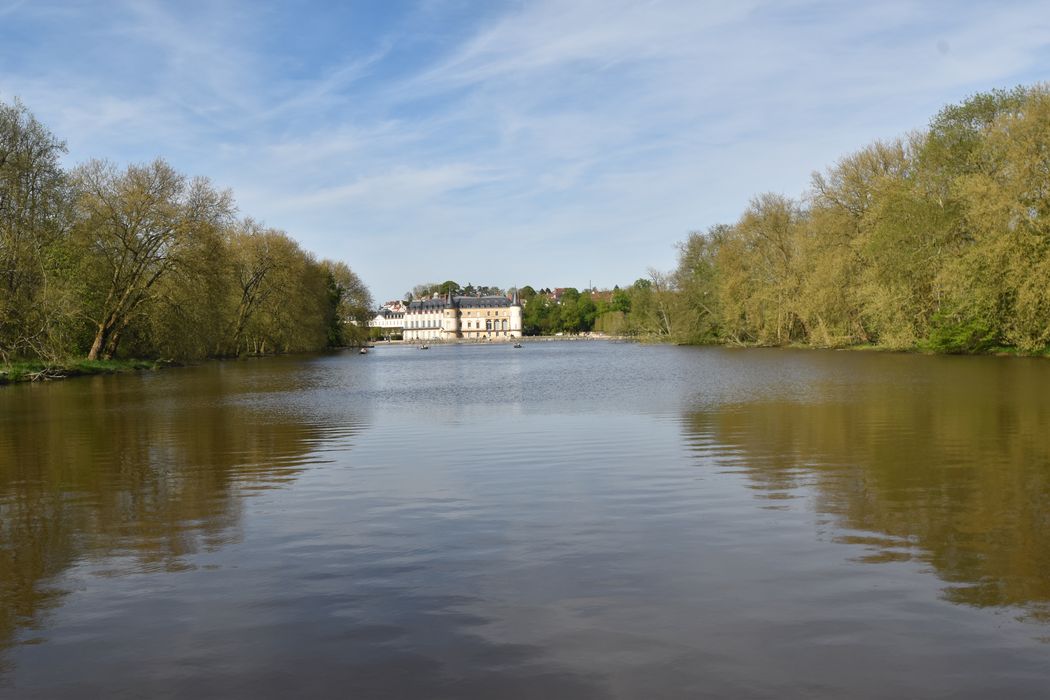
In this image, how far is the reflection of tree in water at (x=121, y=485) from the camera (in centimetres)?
854

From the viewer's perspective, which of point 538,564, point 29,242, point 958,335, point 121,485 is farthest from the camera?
point 958,335

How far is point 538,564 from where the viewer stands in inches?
318

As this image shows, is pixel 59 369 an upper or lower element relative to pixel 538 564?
upper

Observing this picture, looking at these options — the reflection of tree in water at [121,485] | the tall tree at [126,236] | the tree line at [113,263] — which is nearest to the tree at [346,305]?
the tree line at [113,263]

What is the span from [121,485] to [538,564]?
8.44 metres

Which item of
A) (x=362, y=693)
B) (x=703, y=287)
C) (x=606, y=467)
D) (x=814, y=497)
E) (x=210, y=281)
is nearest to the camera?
(x=362, y=693)

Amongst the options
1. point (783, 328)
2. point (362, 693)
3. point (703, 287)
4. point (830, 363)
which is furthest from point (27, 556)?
point (703, 287)

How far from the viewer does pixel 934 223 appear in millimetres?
50938

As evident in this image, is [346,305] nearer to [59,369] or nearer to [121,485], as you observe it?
[59,369]

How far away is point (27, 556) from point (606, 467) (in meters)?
8.55

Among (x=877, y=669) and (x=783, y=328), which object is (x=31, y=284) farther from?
(x=783, y=328)

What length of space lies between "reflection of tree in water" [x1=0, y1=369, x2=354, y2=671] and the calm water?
0.21 feet

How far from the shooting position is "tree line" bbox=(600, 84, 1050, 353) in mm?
43344

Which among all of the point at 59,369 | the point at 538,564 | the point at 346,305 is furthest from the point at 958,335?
the point at 346,305
